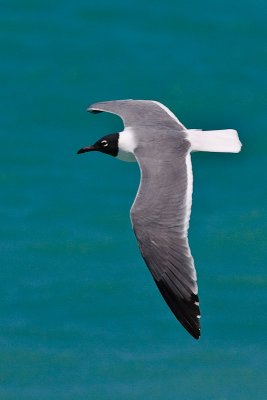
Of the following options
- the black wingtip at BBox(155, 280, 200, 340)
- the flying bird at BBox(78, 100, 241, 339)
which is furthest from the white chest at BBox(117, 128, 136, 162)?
the black wingtip at BBox(155, 280, 200, 340)

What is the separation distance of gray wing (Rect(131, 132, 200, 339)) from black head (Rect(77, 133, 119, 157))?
0.32m

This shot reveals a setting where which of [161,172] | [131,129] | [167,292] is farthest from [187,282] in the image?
[131,129]

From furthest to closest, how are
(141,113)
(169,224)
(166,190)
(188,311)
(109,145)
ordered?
(141,113) < (109,145) < (166,190) < (169,224) < (188,311)

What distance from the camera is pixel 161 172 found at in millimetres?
9281

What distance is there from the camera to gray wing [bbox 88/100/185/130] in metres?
10.0

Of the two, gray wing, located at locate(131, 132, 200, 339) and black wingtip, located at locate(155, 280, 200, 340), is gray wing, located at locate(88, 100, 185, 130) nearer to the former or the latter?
gray wing, located at locate(131, 132, 200, 339)

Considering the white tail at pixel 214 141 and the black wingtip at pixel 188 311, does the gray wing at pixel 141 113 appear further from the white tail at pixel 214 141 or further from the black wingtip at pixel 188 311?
the black wingtip at pixel 188 311

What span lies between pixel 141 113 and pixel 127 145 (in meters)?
0.62

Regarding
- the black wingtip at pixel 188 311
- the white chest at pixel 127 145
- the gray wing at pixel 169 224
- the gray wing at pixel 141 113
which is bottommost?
the black wingtip at pixel 188 311

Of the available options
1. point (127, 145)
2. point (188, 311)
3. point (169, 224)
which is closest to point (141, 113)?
point (127, 145)

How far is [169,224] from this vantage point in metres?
8.94

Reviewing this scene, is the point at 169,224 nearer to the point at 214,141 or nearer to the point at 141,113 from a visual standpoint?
the point at 214,141

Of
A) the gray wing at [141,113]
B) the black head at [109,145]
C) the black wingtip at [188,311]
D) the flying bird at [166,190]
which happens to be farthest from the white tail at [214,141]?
the black wingtip at [188,311]

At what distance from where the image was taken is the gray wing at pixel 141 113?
10.0m
